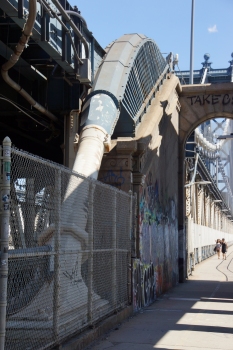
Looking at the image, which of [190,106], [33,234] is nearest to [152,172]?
[190,106]


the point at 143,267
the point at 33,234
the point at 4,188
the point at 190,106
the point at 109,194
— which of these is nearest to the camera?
the point at 4,188

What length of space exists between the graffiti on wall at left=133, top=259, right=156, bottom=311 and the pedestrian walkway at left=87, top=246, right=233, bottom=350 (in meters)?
0.23

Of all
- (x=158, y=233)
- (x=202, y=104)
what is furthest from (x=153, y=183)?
(x=202, y=104)

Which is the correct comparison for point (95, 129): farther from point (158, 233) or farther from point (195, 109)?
point (195, 109)

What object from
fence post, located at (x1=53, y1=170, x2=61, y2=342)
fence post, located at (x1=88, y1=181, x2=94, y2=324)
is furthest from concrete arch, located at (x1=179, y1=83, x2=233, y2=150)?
fence post, located at (x1=53, y1=170, x2=61, y2=342)

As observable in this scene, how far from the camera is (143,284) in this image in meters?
14.5

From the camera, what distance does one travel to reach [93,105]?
48.7 ft

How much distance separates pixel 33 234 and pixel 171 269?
1430 centimetres

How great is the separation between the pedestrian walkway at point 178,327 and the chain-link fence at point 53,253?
59cm

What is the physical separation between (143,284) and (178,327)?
3.39 m

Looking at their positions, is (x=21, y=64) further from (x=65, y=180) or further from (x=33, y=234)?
(x=33, y=234)

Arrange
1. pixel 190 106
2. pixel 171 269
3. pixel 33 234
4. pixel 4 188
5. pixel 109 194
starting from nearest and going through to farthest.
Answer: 1. pixel 4 188
2. pixel 33 234
3. pixel 109 194
4. pixel 171 269
5. pixel 190 106

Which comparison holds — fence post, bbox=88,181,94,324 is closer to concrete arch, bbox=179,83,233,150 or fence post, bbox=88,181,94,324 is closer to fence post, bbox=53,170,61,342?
fence post, bbox=53,170,61,342

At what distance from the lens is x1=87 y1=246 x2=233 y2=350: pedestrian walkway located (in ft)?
30.3
